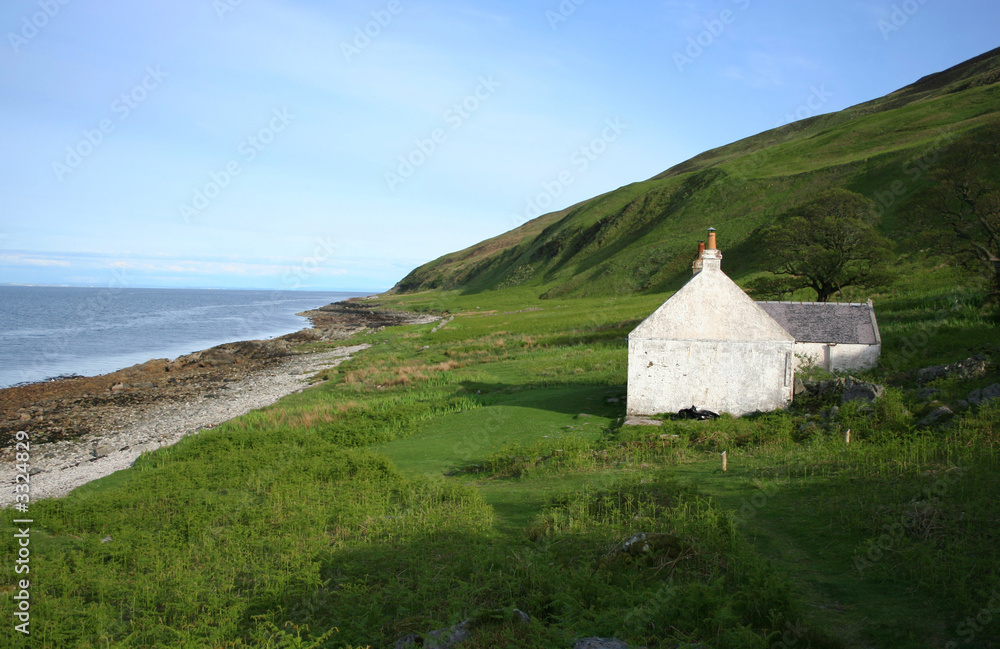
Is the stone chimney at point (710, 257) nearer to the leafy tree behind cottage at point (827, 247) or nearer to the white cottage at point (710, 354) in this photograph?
the white cottage at point (710, 354)

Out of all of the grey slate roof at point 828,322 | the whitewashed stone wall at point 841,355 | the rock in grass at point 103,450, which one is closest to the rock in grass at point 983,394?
the whitewashed stone wall at point 841,355

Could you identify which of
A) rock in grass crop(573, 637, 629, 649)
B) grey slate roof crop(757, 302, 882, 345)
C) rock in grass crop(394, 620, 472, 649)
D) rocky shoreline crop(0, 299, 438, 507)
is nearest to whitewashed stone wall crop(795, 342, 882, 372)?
grey slate roof crop(757, 302, 882, 345)

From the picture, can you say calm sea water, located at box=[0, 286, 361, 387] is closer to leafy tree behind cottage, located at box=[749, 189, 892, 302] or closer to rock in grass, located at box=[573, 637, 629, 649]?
rock in grass, located at box=[573, 637, 629, 649]

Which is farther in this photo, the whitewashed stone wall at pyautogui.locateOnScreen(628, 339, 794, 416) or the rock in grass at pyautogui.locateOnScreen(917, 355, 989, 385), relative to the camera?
the whitewashed stone wall at pyautogui.locateOnScreen(628, 339, 794, 416)

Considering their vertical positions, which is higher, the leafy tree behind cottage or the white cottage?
the leafy tree behind cottage

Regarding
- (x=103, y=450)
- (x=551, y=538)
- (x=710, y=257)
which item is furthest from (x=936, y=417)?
(x=103, y=450)

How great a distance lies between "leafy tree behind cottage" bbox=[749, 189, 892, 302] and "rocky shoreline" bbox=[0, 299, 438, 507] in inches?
1504

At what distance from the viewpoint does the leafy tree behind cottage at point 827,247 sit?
42688mm

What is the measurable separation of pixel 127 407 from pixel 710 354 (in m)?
36.2

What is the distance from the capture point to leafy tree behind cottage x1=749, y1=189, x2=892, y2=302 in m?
42.7

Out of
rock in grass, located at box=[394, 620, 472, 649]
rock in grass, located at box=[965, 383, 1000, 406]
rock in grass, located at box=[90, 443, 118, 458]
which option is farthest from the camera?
rock in grass, located at box=[90, 443, 118, 458]

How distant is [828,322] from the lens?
29.2 metres

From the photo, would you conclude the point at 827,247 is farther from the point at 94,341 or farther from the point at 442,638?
the point at 94,341

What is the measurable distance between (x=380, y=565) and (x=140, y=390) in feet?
134
